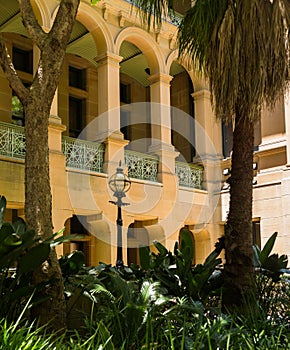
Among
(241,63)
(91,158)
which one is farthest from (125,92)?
(241,63)

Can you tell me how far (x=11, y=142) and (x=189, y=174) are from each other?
663 centimetres

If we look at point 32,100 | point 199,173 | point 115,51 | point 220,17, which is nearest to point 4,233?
point 32,100

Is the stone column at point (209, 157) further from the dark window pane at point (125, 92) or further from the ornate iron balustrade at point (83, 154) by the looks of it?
the ornate iron balustrade at point (83, 154)

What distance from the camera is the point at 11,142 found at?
1423 centimetres

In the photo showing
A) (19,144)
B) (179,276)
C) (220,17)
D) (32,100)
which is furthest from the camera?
(19,144)

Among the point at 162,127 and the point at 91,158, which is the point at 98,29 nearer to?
the point at 162,127

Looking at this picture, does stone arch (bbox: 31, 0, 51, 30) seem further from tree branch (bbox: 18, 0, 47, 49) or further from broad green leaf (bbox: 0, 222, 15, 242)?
broad green leaf (bbox: 0, 222, 15, 242)

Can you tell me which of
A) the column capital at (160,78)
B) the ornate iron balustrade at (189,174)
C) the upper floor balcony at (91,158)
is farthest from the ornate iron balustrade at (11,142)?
the ornate iron balustrade at (189,174)

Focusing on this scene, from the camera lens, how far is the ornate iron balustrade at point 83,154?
15562 mm

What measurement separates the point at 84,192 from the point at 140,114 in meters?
7.34

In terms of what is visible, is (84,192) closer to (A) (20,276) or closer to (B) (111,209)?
(B) (111,209)

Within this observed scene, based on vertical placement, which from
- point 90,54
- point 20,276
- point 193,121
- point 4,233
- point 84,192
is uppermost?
point 90,54

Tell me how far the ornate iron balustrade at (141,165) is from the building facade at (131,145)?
1.4 inches

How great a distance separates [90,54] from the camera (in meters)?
18.9
